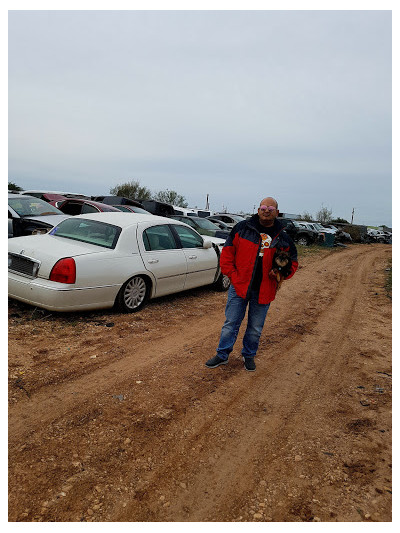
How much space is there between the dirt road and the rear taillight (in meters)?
0.62

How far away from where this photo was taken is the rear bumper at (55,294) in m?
4.66

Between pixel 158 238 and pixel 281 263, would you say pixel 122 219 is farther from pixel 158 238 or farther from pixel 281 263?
pixel 281 263

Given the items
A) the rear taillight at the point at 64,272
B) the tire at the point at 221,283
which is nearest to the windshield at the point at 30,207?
the tire at the point at 221,283

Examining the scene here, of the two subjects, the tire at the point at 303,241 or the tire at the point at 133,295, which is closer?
the tire at the point at 133,295

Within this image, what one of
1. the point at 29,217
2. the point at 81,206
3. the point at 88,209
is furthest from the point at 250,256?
the point at 81,206

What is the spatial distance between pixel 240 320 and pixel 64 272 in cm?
227

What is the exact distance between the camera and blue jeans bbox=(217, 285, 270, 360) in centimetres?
394

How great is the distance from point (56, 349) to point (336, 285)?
7.96 metres

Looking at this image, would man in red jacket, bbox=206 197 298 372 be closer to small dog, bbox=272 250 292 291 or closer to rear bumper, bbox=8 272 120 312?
small dog, bbox=272 250 292 291

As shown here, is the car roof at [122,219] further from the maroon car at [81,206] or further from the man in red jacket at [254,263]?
the maroon car at [81,206]

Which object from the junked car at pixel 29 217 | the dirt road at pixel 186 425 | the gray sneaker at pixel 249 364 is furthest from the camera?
the junked car at pixel 29 217

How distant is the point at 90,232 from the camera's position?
5.61 meters

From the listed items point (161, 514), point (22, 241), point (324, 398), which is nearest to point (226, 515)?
point (161, 514)

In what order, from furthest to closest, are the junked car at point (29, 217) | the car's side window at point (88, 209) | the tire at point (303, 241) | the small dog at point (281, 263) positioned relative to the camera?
the tire at point (303, 241) → the car's side window at point (88, 209) → the junked car at point (29, 217) → the small dog at point (281, 263)
